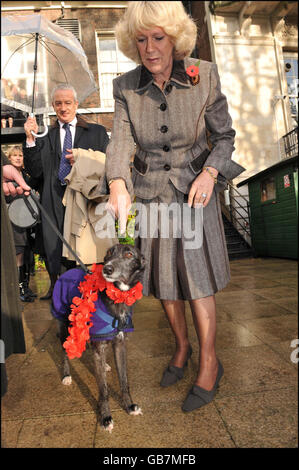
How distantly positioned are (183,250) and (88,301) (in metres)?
0.69

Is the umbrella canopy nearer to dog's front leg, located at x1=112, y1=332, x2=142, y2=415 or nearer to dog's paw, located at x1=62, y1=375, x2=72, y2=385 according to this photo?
dog's front leg, located at x1=112, y1=332, x2=142, y2=415

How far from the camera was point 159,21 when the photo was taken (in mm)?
1246

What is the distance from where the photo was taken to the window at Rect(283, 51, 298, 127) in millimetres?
1168

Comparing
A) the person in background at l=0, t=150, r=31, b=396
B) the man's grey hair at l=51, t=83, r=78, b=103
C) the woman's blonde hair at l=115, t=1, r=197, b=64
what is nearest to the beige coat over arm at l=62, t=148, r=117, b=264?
the man's grey hair at l=51, t=83, r=78, b=103

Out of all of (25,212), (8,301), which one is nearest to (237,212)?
(25,212)

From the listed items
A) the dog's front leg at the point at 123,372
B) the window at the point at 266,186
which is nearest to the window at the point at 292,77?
the window at the point at 266,186

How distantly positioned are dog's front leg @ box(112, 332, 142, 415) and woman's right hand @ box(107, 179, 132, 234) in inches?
39.6

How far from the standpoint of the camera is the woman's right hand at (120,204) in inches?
55.7

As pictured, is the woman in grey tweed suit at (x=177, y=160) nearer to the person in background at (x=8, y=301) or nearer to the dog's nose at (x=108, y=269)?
the dog's nose at (x=108, y=269)

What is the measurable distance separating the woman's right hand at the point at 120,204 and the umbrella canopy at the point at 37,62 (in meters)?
0.70

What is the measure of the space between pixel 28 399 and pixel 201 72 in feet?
7.54

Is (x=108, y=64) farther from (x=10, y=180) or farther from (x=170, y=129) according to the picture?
(x=10, y=180)

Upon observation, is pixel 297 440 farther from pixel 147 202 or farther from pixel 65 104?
pixel 65 104
